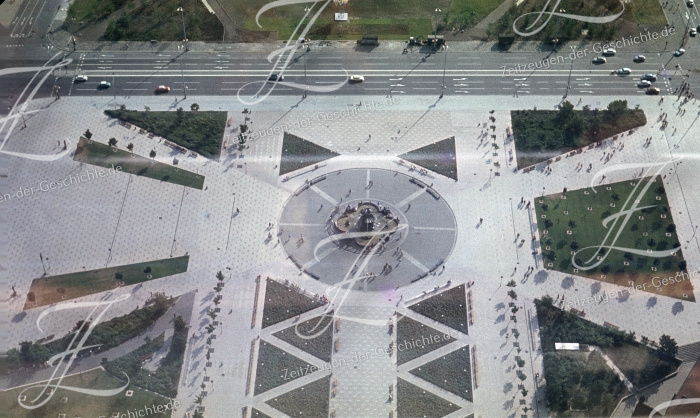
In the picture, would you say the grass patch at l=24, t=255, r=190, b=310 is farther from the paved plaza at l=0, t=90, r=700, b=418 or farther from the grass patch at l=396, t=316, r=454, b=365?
the grass patch at l=396, t=316, r=454, b=365

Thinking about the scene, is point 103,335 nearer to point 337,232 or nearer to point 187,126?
point 337,232

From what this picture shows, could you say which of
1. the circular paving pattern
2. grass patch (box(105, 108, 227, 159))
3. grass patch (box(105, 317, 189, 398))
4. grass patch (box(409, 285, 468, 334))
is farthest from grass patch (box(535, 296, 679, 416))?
grass patch (box(105, 108, 227, 159))

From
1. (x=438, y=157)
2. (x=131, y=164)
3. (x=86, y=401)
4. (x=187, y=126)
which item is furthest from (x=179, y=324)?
(x=438, y=157)

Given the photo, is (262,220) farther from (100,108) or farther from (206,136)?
(100,108)

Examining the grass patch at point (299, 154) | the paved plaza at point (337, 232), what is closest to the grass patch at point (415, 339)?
the paved plaza at point (337, 232)

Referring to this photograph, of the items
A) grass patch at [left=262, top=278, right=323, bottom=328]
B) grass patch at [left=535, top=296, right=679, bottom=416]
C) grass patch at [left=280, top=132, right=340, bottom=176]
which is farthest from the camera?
grass patch at [left=280, top=132, right=340, bottom=176]
